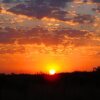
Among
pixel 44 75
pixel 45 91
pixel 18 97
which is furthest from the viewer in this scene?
pixel 44 75

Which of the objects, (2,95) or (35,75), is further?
(35,75)

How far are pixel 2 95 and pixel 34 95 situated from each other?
7.57 ft

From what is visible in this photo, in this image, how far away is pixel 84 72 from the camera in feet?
210

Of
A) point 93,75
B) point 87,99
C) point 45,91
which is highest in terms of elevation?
point 93,75

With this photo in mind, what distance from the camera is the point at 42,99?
28406mm

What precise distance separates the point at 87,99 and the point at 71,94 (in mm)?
2799

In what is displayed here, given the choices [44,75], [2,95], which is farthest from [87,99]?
[44,75]

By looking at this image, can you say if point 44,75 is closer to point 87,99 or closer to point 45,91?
point 45,91

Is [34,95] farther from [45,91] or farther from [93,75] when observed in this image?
[93,75]

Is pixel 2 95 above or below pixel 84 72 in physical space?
below

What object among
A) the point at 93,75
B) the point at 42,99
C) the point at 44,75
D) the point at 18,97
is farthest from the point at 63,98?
the point at 44,75

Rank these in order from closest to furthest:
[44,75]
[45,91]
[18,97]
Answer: [18,97]
[45,91]
[44,75]

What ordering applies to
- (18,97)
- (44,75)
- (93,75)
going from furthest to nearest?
(44,75), (93,75), (18,97)

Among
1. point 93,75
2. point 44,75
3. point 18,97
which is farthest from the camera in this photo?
point 44,75
